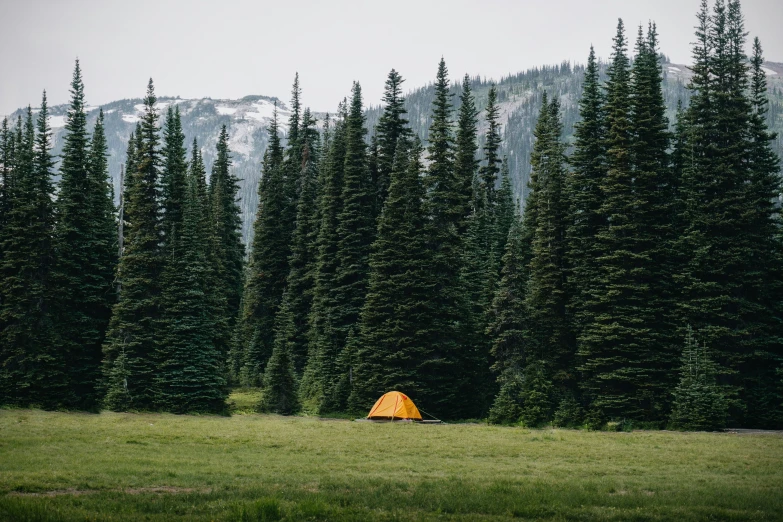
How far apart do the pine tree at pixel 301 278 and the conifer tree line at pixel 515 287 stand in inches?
387

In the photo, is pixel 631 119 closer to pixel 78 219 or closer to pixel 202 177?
pixel 78 219

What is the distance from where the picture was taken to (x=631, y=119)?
46094 millimetres

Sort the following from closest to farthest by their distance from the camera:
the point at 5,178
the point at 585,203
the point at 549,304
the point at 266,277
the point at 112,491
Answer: the point at 112,491, the point at 549,304, the point at 585,203, the point at 5,178, the point at 266,277

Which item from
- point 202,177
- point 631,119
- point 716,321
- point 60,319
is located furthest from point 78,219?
point 716,321

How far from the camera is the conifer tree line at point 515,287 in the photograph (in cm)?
4097

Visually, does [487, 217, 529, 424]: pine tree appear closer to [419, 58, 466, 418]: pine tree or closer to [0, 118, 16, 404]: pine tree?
[419, 58, 466, 418]: pine tree

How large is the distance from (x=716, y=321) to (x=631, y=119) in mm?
14919

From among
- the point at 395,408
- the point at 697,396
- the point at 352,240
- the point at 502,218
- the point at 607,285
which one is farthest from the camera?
the point at 502,218

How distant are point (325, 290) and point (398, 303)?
540 inches

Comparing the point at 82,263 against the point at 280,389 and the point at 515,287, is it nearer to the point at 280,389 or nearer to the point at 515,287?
the point at 280,389

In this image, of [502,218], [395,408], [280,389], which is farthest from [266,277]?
[395,408]

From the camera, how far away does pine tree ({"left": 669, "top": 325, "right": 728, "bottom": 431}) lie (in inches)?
1389

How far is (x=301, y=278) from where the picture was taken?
220 feet

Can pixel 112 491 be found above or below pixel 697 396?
below
